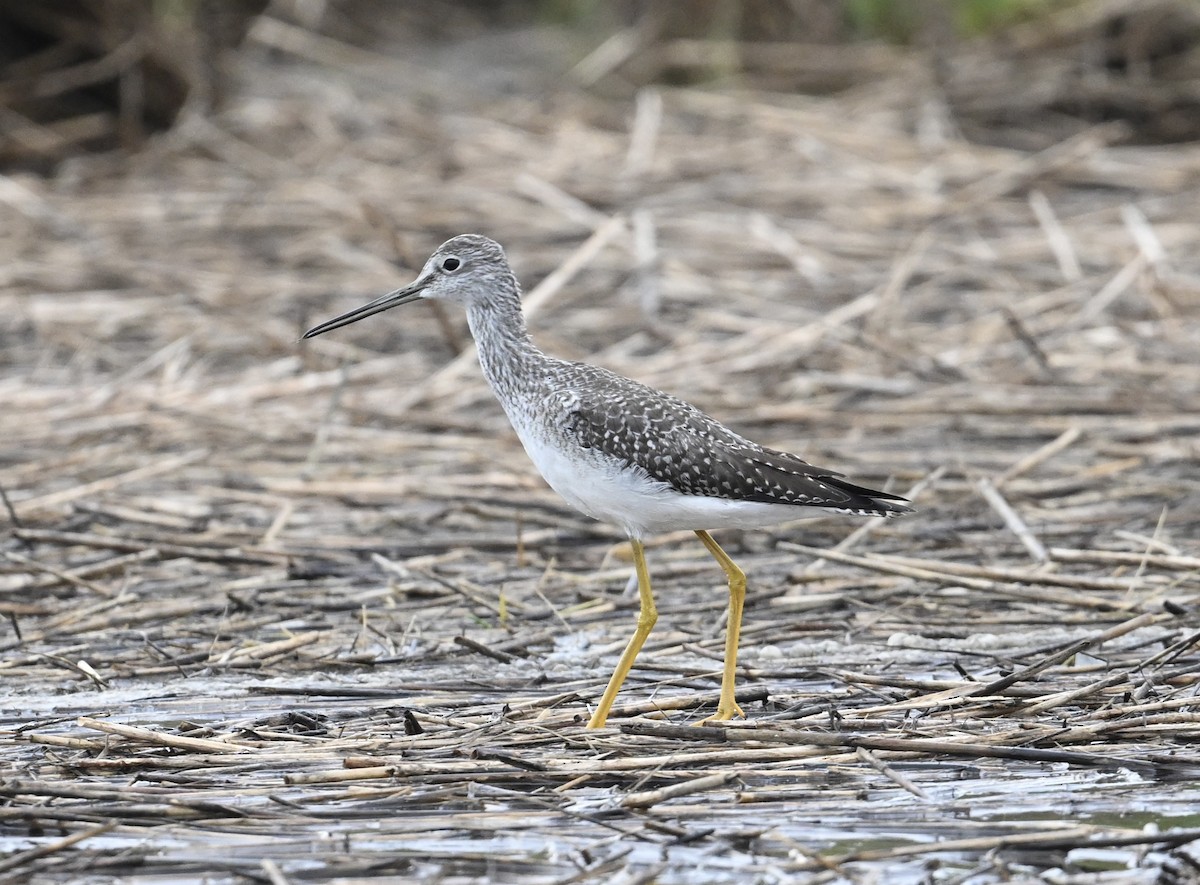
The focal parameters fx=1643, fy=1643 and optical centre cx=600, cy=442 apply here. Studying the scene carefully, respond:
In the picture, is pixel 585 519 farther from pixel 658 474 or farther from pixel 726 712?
pixel 726 712

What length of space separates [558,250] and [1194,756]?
770cm

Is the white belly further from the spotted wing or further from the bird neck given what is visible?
the bird neck

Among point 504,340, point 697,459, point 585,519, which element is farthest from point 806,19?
point 697,459

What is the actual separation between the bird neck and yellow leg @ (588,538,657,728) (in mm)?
842

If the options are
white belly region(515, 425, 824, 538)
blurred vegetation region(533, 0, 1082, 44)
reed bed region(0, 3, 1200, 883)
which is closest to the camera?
reed bed region(0, 3, 1200, 883)

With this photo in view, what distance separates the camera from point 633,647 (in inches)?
230

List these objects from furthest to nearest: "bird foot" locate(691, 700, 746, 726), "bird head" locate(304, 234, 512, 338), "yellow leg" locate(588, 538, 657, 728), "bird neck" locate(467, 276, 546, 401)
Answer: "bird head" locate(304, 234, 512, 338), "bird neck" locate(467, 276, 546, 401), "bird foot" locate(691, 700, 746, 726), "yellow leg" locate(588, 538, 657, 728)

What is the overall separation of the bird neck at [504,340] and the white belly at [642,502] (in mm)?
557

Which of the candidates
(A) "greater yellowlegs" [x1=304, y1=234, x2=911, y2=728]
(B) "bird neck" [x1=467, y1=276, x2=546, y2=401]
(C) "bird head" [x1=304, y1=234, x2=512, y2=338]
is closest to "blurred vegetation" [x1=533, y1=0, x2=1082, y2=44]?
(C) "bird head" [x1=304, y1=234, x2=512, y2=338]

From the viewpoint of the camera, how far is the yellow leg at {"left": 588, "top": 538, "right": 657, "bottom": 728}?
17.7ft

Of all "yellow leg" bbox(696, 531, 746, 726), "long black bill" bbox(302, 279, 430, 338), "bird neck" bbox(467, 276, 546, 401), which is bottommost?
"yellow leg" bbox(696, 531, 746, 726)

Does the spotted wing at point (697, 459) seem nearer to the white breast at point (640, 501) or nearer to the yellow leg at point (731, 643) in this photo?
the white breast at point (640, 501)

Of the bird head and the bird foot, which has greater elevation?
the bird head

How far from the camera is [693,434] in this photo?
234 inches
